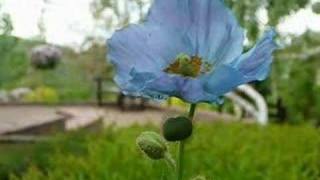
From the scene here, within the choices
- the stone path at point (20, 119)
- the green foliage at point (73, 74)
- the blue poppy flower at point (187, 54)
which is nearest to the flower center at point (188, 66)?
the blue poppy flower at point (187, 54)

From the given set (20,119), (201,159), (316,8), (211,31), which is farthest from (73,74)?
(211,31)

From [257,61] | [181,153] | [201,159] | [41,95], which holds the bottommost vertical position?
[41,95]

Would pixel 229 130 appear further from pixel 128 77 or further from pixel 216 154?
pixel 128 77

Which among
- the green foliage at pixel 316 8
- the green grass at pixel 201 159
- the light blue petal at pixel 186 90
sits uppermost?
the green foliage at pixel 316 8

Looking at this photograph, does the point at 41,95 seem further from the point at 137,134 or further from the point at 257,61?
the point at 257,61

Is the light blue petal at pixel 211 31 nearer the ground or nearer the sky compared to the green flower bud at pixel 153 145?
nearer the sky

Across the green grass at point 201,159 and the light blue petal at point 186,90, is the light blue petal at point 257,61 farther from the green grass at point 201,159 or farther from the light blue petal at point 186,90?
the green grass at point 201,159

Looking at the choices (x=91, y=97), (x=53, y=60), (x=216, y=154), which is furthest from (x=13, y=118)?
(x=91, y=97)

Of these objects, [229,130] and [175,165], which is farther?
[229,130]
